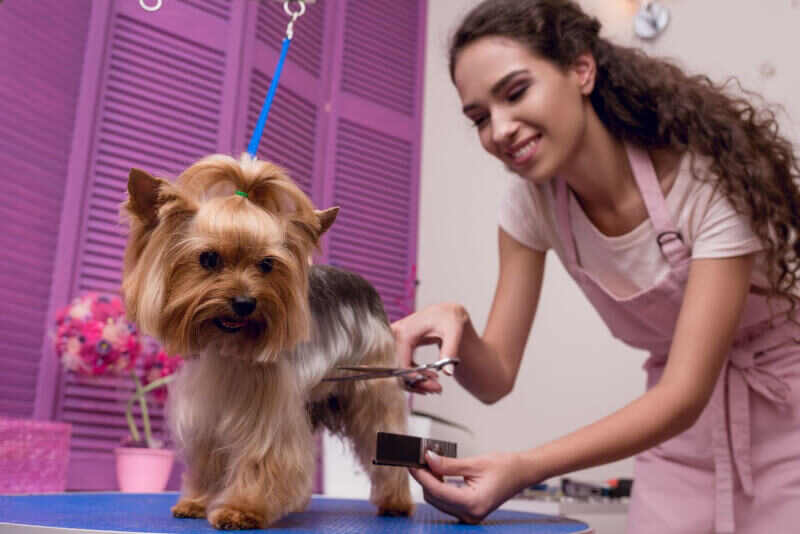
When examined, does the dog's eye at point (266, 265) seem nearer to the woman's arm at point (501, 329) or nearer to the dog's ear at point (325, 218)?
the dog's ear at point (325, 218)

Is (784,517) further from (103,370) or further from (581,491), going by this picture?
(103,370)

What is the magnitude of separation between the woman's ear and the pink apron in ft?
0.49

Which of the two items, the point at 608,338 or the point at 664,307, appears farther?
the point at 608,338

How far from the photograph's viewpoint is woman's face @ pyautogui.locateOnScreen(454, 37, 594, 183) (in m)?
1.40

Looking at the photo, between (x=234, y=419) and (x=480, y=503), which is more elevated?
(x=234, y=419)

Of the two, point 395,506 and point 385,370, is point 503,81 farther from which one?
point 395,506

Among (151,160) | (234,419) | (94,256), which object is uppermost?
(151,160)

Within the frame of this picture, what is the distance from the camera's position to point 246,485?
109 cm

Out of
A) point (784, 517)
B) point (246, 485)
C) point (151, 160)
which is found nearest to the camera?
point (246, 485)

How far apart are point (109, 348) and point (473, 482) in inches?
54.6

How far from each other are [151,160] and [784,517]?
5.43 ft

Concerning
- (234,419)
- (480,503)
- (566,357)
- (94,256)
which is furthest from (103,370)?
(566,357)

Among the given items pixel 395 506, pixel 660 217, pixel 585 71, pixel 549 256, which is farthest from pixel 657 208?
pixel 549 256

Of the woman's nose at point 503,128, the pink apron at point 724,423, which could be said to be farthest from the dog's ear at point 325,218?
the pink apron at point 724,423
